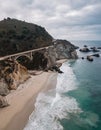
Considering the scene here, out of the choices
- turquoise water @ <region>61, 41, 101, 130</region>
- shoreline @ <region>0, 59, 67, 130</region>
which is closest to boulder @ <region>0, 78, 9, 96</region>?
shoreline @ <region>0, 59, 67, 130</region>

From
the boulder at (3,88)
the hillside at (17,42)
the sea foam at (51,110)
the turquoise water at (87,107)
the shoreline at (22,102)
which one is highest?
the hillside at (17,42)

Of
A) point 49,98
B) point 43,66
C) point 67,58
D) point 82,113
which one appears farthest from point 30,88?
point 67,58

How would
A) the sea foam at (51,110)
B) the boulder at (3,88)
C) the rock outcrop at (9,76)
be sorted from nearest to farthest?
1. the sea foam at (51,110)
2. the boulder at (3,88)
3. the rock outcrop at (9,76)

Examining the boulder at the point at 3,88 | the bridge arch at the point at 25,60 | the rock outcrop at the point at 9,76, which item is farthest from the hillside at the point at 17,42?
the boulder at the point at 3,88

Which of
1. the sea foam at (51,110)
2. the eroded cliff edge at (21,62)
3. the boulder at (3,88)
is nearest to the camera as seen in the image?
the sea foam at (51,110)

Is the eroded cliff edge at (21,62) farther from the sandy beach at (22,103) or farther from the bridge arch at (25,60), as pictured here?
the sandy beach at (22,103)

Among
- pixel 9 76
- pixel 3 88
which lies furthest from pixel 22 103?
pixel 9 76

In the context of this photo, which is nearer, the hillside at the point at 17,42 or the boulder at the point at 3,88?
the boulder at the point at 3,88
